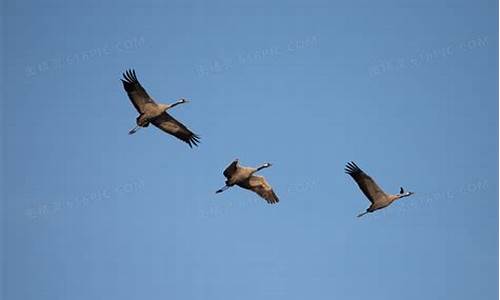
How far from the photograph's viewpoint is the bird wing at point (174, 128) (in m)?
62.2

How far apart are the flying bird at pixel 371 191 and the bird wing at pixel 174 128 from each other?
16.7 ft

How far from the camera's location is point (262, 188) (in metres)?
62.4

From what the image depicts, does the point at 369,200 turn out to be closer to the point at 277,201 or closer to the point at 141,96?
the point at 277,201

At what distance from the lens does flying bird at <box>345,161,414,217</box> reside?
62.0m

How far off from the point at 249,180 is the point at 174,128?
300 centimetres

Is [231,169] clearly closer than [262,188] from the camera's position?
Yes

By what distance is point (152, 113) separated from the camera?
61531mm

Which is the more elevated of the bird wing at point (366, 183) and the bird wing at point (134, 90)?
the bird wing at point (134, 90)

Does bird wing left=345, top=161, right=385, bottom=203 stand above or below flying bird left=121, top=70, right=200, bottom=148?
below

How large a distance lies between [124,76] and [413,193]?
10499mm

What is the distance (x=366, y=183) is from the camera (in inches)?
2453

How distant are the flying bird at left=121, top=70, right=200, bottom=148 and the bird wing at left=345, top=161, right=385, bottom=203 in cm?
505

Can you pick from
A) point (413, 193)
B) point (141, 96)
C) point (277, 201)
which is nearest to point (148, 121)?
point (141, 96)

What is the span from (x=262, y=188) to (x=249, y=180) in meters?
0.72
